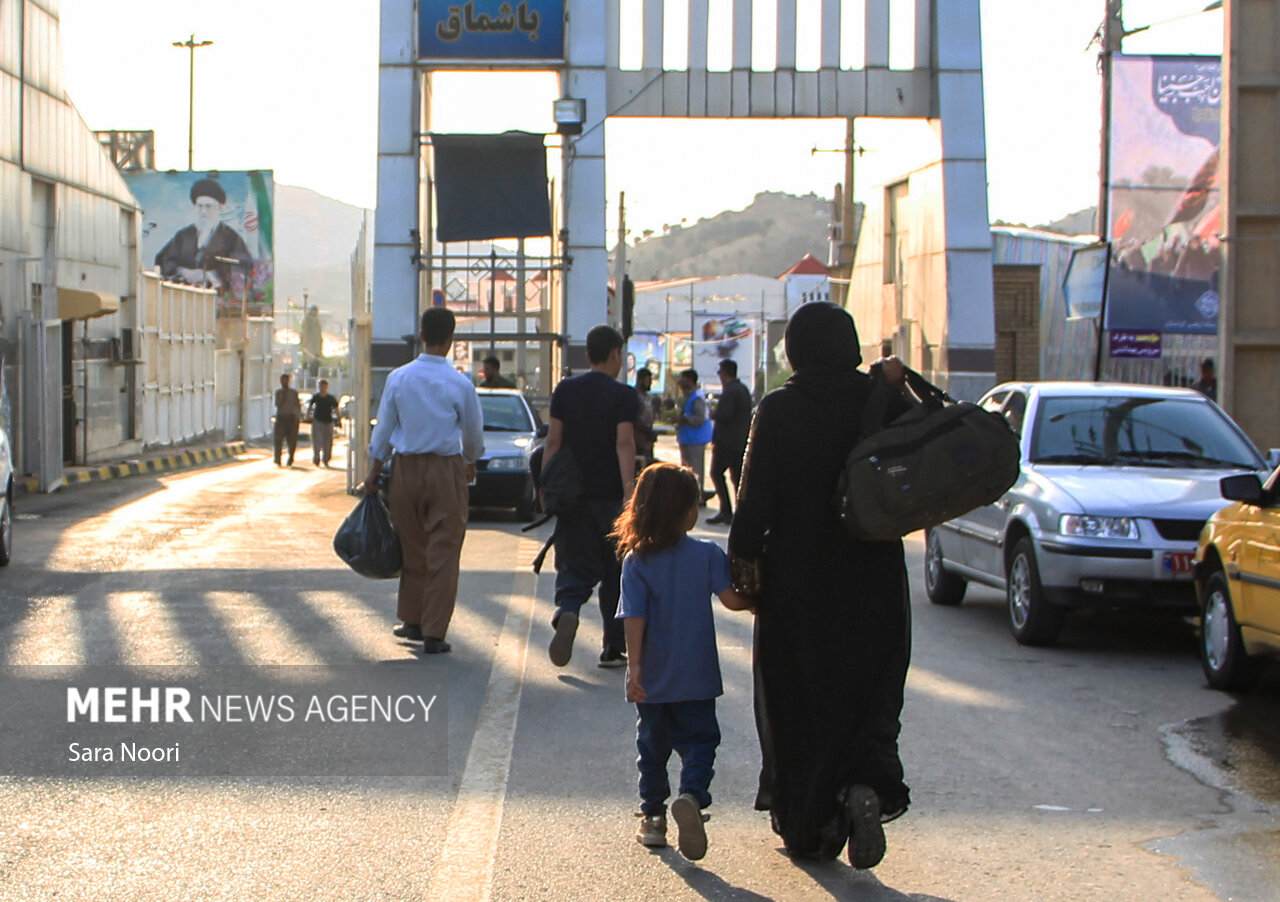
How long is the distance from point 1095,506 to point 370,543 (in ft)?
13.6

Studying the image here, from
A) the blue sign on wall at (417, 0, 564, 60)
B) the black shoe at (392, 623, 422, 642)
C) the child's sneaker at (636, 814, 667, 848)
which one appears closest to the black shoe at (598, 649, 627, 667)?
the black shoe at (392, 623, 422, 642)

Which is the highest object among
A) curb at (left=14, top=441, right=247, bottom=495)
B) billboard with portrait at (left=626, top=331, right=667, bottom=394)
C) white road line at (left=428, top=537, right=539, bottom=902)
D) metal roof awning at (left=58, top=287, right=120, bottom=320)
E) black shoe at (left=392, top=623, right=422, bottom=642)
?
billboard with portrait at (left=626, top=331, right=667, bottom=394)

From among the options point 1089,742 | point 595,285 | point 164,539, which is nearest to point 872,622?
point 1089,742

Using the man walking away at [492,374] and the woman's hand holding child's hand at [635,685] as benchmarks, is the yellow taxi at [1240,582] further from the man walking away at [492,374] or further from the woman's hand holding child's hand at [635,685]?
the man walking away at [492,374]

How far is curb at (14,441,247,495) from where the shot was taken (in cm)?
2215

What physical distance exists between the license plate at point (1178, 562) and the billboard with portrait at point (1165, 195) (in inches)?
735

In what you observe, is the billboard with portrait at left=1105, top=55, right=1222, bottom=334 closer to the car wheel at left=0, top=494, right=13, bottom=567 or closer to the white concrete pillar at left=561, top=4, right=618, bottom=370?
the white concrete pillar at left=561, top=4, right=618, bottom=370

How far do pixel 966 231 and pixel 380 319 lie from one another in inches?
326

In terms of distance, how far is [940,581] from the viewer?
11672 mm

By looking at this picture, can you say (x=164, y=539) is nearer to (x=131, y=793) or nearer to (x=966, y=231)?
(x=131, y=793)

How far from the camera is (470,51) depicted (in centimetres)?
2198

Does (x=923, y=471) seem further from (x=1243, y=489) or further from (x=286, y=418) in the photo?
(x=286, y=418)

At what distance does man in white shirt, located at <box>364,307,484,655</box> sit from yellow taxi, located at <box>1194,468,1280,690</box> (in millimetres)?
3867

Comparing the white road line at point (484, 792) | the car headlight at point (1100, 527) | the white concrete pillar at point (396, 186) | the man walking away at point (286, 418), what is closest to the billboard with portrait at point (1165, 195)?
the white concrete pillar at point (396, 186)
